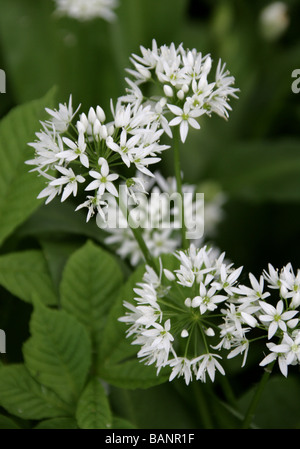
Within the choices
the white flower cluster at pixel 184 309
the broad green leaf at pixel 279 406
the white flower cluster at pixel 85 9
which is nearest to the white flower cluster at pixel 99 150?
the white flower cluster at pixel 184 309

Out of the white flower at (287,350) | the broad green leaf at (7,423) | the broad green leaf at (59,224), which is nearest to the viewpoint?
the white flower at (287,350)

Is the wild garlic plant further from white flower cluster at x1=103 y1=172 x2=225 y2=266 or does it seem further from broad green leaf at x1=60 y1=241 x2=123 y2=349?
white flower cluster at x1=103 y1=172 x2=225 y2=266

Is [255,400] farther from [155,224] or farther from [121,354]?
[155,224]

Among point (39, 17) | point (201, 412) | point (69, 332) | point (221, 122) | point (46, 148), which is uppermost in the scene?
point (39, 17)

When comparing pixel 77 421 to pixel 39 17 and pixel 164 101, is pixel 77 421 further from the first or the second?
pixel 39 17

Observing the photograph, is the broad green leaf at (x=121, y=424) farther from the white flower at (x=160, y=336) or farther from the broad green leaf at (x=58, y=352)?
the white flower at (x=160, y=336)

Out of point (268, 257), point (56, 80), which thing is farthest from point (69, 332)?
point (56, 80)
